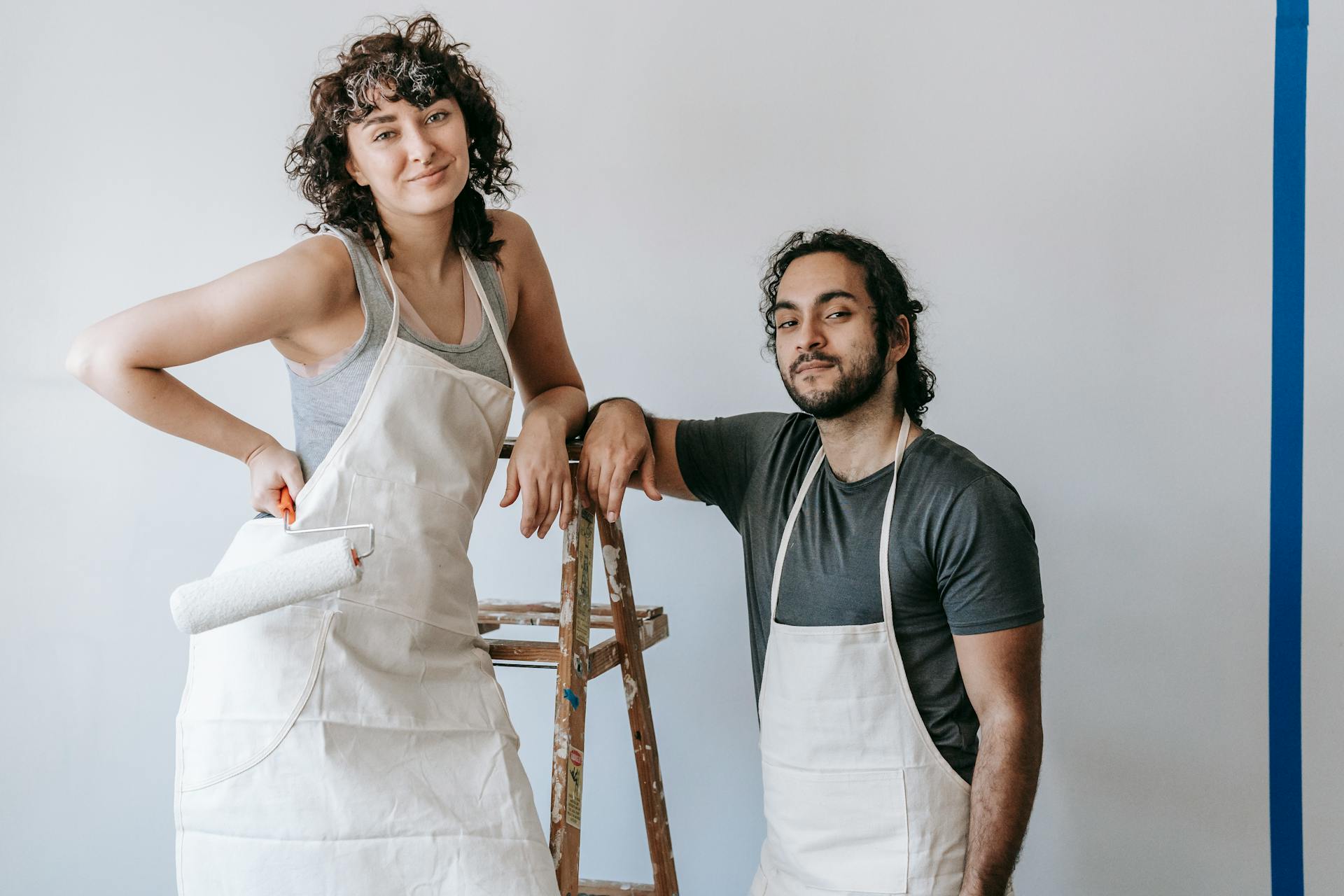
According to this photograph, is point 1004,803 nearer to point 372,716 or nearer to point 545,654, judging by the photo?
point 545,654

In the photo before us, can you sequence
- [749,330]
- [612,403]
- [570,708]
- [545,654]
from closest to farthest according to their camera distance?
[570,708], [545,654], [612,403], [749,330]

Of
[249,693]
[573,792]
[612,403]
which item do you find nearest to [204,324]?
[249,693]

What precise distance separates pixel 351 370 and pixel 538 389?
12.9 inches

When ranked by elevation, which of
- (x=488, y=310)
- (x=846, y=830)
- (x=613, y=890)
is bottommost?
(x=613, y=890)

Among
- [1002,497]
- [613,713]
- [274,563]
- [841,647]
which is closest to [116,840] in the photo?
[613,713]

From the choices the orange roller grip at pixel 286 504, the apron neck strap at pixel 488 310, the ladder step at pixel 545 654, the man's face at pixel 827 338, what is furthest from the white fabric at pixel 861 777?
the orange roller grip at pixel 286 504

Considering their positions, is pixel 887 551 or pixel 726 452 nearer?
pixel 887 551

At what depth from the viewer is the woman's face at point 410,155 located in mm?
1221

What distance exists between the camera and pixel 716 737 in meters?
1.89

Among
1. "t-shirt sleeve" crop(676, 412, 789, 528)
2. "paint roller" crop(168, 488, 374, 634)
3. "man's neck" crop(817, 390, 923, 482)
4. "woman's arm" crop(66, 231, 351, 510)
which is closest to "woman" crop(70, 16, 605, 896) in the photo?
"woman's arm" crop(66, 231, 351, 510)

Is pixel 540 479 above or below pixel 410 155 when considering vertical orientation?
below

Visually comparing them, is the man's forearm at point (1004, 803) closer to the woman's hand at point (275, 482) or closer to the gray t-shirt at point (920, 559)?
the gray t-shirt at point (920, 559)

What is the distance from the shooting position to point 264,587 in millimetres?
1032

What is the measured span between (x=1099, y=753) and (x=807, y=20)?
4.21 ft
